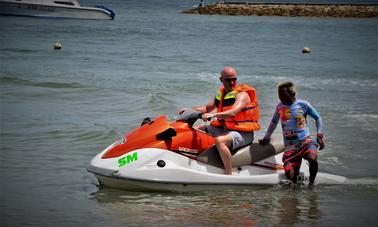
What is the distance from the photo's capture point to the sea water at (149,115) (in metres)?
7.81

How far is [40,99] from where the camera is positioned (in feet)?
55.2

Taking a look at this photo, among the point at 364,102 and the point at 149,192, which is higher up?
the point at 364,102

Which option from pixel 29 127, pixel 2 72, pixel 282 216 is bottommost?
pixel 282 216

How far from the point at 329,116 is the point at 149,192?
7.60 metres

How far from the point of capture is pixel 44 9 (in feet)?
193

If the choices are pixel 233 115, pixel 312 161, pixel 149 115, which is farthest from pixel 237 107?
pixel 149 115

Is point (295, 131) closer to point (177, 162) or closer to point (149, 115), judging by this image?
point (177, 162)

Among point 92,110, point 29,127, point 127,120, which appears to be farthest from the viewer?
point 92,110

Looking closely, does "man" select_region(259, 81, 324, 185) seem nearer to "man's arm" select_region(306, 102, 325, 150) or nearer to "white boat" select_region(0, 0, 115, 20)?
"man's arm" select_region(306, 102, 325, 150)

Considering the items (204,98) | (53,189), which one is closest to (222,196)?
(53,189)

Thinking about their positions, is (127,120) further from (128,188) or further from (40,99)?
(128,188)

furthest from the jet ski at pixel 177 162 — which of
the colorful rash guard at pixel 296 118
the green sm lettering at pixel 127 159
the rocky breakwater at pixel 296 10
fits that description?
the rocky breakwater at pixel 296 10

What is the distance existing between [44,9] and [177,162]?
174ft

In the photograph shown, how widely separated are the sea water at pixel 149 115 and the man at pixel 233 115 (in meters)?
0.62
